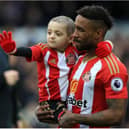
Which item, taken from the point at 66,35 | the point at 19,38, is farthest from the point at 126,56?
the point at 66,35

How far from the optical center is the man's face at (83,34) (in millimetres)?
3652

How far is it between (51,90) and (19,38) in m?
5.40

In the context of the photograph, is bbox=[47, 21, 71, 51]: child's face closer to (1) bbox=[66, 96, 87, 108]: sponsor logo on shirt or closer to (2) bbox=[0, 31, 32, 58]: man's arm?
(2) bbox=[0, 31, 32, 58]: man's arm

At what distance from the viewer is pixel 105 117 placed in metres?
3.46

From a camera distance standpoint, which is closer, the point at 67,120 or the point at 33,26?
the point at 67,120

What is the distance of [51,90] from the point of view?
393 centimetres

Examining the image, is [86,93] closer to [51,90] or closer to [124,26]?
[51,90]

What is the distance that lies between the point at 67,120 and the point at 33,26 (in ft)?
20.1

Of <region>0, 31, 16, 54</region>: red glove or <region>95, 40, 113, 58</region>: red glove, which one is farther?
<region>0, 31, 16, 54</region>: red glove

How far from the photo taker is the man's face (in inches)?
144

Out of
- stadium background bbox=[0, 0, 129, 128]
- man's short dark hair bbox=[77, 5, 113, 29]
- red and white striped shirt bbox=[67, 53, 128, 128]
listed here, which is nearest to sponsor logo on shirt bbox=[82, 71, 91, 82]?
red and white striped shirt bbox=[67, 53, 128, 128]

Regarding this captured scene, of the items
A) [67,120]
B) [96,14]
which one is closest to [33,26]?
[96,14]

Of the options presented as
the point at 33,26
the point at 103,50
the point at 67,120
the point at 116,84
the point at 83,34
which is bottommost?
the point at 67,120

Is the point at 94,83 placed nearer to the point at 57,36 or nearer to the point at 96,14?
the point at 96,14
